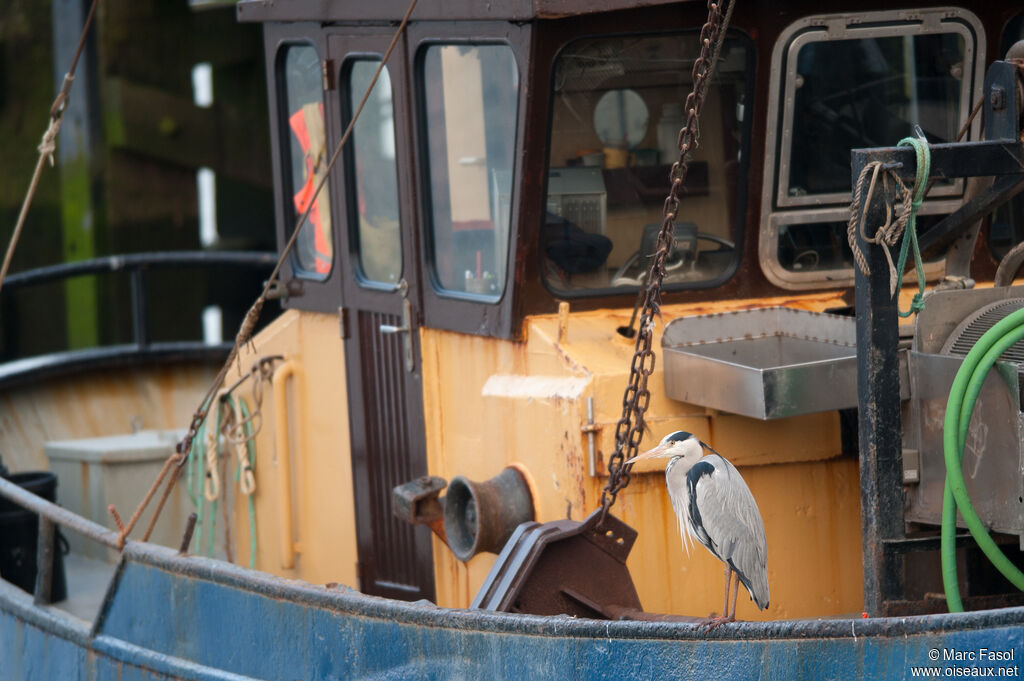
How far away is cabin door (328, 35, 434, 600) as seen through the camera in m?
5.12

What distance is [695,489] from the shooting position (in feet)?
11.5

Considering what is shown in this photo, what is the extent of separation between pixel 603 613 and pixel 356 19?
2.26 m

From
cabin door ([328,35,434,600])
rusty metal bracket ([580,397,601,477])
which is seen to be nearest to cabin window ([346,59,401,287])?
cabin door ([328,35,434,600])

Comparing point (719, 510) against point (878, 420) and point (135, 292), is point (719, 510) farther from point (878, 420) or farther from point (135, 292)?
point (135, 292)

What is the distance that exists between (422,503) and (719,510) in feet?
5.01

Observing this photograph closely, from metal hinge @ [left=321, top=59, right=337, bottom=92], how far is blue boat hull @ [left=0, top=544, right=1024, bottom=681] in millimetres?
1739

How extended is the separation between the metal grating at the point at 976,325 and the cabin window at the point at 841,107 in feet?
2.60

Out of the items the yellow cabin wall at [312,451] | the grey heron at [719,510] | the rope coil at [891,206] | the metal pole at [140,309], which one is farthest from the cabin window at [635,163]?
the metal pole at [140,309]

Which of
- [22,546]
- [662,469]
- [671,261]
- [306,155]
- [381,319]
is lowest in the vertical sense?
[22,546]

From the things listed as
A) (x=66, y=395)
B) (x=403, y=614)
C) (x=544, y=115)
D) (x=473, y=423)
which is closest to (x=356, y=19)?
(x=544, y=115)

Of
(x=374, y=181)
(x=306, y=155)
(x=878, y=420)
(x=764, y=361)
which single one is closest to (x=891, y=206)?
(x=878, y=420)

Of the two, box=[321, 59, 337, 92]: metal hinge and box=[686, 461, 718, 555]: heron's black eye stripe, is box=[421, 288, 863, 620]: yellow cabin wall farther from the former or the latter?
box=[321, 59, 337, 92]: metal hinge

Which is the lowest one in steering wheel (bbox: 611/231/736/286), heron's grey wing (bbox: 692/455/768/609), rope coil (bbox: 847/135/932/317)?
heron's grey wing (bbox: 692/455/768/609)

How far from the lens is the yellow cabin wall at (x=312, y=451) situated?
18.9 ft
